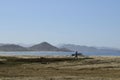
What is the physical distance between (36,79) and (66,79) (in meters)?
2.29

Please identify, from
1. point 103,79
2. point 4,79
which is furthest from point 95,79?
point 4,79

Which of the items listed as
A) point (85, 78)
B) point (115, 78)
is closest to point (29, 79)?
point (85, 78)

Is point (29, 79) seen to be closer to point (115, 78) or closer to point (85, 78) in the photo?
point (85, 78)

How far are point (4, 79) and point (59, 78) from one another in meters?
4.30

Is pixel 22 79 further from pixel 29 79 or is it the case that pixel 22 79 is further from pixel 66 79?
pixel 66 79

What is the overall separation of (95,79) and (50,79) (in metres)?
3.43

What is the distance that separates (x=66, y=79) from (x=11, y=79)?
4.19 metres

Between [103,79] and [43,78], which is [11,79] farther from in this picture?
[103,79]

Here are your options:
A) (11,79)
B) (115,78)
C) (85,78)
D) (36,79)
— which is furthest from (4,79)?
(115,78)

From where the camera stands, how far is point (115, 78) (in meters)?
28.7

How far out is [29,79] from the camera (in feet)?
90.9

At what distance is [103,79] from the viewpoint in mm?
27625

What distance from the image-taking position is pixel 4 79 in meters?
27.2

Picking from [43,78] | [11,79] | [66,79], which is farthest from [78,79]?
[11,79]
